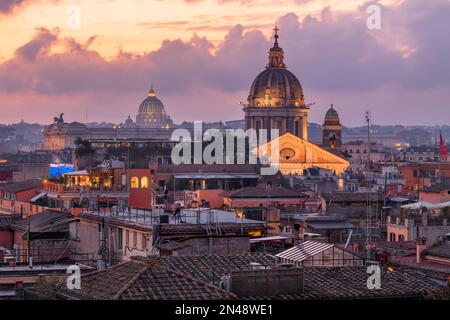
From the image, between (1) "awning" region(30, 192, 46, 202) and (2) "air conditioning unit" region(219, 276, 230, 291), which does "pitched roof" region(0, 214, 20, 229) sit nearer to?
(1) "awning" region(30, 192, 46, 202)

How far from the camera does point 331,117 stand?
133m

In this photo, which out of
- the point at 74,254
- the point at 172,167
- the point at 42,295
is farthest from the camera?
the point at 172,167

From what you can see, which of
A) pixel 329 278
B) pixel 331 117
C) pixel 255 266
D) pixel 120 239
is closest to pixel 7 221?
pixel 120 239

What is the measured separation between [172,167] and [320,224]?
43.0 meters

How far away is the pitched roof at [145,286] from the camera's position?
17422 millimetres

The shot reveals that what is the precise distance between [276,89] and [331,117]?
9594 millimetres

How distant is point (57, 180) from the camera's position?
52.9m

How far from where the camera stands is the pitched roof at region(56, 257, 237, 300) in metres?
17.4

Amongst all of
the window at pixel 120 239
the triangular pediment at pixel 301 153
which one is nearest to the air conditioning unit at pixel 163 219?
the window at pixel 120 239

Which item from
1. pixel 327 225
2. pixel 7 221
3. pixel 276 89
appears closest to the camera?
pixel 7 221

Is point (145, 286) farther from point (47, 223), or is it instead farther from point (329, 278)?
point (47, 223)
